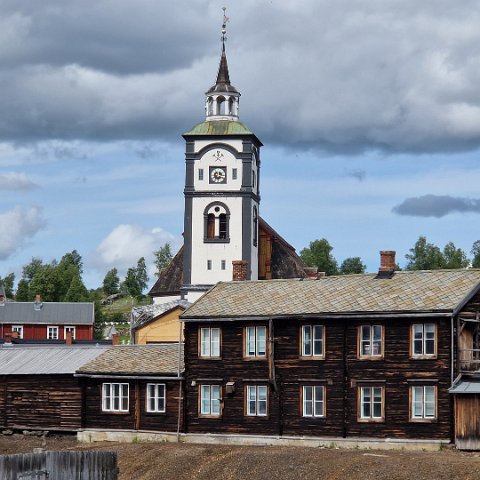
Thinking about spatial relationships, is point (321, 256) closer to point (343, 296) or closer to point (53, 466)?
point (343, 296)

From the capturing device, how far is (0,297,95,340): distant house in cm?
12275

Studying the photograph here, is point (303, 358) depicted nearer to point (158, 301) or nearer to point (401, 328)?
point (401, 328)

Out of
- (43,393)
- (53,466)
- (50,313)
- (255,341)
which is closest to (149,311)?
(43,393)

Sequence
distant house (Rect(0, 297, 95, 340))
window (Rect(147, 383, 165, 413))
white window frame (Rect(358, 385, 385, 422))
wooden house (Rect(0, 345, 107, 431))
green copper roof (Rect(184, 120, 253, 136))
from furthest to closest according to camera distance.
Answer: distant house (Rect(0, 297, 95, 340))
green copper roof (Rect(184, 120, 253, 136))
wooden house (Rect(0, 345, 107, 431))
window (Rect(147, 383, 165, 413))
white window frame (Rect(358, 385, 385, 422))

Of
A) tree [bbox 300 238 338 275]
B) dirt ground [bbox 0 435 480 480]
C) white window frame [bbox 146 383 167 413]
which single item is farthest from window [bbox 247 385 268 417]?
tree [bbox 300 238 338 275]

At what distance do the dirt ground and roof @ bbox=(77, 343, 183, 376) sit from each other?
Result: 182 inches

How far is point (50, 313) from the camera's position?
4882 inches

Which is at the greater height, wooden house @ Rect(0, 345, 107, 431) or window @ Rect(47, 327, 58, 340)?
window @ Rect(47, 327, 58, 340)

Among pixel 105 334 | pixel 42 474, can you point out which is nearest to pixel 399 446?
pixel 42 474

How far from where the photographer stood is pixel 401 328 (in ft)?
164

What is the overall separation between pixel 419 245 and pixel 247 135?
8275cm

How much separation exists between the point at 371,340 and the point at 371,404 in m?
2.64

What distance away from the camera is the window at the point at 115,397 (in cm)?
5728

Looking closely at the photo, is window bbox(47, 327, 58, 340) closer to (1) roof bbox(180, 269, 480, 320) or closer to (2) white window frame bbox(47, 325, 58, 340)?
(2) white window frame bbox(47, 325, 58, 340)
